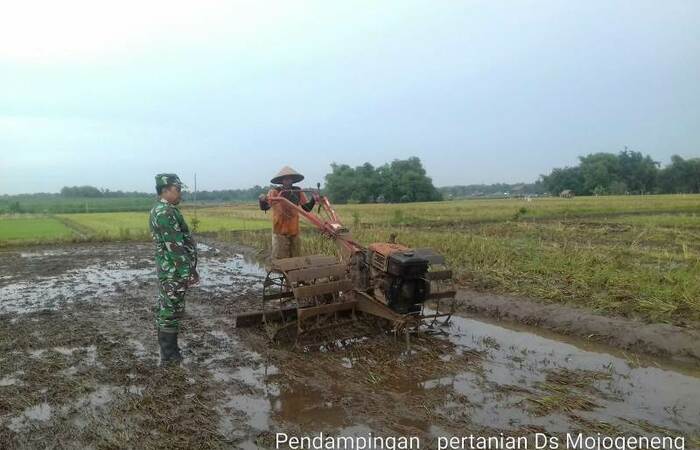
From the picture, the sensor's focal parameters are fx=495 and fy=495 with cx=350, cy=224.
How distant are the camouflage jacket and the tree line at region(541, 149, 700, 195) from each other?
71671mm

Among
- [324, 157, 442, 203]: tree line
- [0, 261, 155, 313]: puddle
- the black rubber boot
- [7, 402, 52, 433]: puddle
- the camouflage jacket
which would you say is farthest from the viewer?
[324, 157, 442, 203]: tree line

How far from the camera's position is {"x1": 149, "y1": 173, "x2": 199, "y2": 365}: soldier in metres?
4.77

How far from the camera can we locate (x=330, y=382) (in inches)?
175

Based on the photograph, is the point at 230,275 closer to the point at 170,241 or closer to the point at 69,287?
the point at 69,287

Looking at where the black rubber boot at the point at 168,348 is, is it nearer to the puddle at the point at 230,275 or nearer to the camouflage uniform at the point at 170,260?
the camouflage uniform at the point at 170,260

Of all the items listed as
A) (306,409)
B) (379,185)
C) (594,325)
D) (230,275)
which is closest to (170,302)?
(306,409)

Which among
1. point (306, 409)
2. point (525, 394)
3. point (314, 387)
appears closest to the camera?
point (306, 409)

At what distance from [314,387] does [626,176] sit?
81264 mm

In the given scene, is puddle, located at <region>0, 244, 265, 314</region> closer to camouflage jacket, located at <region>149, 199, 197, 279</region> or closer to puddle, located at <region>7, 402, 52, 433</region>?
camouflage jacket, located at <region>149, 199, 197, 279</region>

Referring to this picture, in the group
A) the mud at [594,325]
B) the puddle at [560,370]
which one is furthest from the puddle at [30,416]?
the mud at [594,325]

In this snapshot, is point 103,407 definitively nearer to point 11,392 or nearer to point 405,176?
point 11,392

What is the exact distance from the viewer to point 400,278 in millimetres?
5082

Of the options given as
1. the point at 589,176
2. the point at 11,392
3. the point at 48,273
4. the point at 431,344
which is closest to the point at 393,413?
the point at 431,344

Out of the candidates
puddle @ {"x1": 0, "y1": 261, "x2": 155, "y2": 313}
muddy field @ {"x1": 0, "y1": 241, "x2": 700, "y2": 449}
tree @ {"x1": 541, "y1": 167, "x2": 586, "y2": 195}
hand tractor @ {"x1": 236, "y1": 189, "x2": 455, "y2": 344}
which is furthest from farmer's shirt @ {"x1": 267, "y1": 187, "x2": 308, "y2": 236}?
tree @ {"x1": 541, "y1": 167, "x2": 586, "y2": 195}
